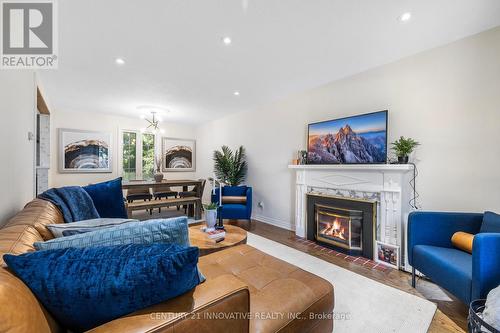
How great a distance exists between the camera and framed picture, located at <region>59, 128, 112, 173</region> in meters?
4.85

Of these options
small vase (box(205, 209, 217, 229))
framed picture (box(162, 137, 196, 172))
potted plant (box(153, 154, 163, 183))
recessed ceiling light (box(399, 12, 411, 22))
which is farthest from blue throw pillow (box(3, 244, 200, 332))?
framed picture (box(162, 137, 196, 172))

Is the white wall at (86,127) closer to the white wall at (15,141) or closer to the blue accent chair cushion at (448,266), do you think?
the white wall at (15,141)

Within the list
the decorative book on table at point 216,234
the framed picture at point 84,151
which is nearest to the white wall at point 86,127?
the framed picture at point 84,151

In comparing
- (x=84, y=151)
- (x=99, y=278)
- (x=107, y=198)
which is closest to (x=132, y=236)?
(x=99, y=278)

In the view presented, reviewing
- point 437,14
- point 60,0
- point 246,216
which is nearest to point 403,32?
point 437,14

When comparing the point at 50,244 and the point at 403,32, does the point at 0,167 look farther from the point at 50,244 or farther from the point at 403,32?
the point at 403,32

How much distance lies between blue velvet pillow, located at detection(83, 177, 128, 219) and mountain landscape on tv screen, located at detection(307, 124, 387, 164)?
2.72 meters

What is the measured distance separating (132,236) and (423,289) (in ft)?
8.39

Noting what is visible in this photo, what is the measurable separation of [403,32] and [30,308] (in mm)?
3118

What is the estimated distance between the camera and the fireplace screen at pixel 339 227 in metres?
2.79

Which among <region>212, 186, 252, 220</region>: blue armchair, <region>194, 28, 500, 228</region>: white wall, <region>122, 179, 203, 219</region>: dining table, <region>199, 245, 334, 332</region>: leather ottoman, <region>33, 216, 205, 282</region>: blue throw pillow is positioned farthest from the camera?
<region>212, 186, 252, 220</region>: blue armchair

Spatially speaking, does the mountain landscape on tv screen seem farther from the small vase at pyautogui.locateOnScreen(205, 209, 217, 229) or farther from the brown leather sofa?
the brown leather sofa

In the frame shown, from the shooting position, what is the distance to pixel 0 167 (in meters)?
1.46

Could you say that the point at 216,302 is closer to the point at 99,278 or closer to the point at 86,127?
the point at 99,278
